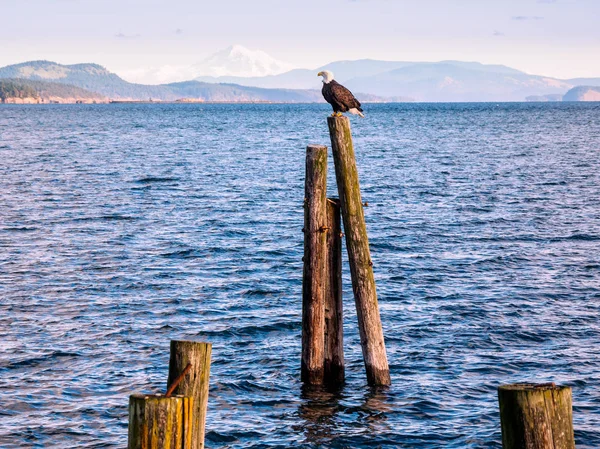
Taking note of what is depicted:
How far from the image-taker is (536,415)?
585 cm

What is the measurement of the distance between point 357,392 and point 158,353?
3.88 meters

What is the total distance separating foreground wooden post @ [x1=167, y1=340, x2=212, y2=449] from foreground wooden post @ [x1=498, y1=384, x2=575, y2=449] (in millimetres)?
2569

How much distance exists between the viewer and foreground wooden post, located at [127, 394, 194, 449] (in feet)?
18.7

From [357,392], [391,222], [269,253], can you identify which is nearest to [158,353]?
[357,392]

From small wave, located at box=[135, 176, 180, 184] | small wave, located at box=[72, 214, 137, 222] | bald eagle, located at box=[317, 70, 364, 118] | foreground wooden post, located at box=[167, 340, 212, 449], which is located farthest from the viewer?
small wave, located at box=[135, 176, 180, 184]

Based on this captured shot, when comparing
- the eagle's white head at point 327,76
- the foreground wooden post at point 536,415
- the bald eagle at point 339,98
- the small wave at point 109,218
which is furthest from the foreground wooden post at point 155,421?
the small wave at point 109,218

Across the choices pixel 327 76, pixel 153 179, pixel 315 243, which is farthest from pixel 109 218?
pixel 315 243

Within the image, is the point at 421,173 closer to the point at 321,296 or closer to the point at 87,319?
the point at 87,319

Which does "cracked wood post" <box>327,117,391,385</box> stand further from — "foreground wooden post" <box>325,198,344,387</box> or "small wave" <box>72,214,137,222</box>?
"small wave" <box>72,214,137,222</box>

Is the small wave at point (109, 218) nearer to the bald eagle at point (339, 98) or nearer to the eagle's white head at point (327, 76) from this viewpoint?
the eagle's white head at point (327, 76)

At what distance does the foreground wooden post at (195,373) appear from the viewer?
22.7ft

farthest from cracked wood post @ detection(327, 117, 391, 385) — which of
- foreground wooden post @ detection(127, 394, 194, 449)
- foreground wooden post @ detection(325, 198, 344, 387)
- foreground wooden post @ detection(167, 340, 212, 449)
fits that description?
foreground wooden post @ detection(127, 394, 194, 449)

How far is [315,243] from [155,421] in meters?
5.71

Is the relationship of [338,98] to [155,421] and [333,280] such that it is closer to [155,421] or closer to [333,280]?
[333,280]
